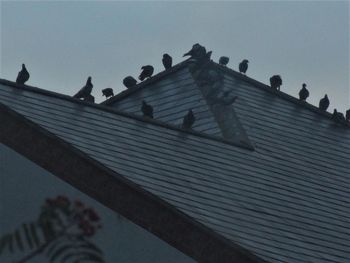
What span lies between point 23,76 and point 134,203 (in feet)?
18.4

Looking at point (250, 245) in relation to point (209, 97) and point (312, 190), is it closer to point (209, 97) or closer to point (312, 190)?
point (312, 190)

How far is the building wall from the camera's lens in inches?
514

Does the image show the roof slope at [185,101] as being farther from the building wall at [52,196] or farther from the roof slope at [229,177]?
the building wall at [52,196]

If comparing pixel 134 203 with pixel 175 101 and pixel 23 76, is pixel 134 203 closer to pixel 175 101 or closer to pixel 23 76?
pixel 23 76

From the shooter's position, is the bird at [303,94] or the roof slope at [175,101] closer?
the roof slope at [175,101]

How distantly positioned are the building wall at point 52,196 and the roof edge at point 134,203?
78 mm

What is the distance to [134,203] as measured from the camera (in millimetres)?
13859

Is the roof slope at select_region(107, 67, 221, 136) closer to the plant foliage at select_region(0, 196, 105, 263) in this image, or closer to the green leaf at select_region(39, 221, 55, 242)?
the plant foliage at select_region(0, 196, 105, 263)

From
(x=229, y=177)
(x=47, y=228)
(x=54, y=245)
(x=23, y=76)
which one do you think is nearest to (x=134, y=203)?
(x=229, y=177)

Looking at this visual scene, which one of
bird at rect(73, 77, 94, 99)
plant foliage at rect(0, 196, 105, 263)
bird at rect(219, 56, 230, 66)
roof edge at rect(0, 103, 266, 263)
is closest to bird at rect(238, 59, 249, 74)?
bird at rect(219, 56, 230, 66)

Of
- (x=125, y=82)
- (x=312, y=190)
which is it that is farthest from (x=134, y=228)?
(x=125, y=82)

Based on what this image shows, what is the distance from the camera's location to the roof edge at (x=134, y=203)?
13.7 m

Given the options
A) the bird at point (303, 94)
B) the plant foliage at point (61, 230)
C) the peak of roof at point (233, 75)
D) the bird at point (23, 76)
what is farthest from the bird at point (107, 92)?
the plant foliage at point (61, 230)

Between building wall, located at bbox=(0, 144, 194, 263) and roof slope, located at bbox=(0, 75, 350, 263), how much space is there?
727mm
